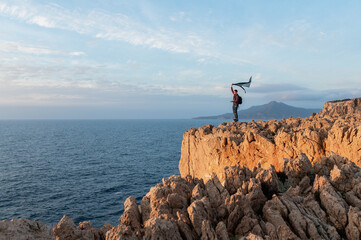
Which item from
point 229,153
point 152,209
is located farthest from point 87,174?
A: point 152,209

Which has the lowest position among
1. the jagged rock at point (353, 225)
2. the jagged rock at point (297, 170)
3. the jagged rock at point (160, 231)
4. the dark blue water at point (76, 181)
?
the dark blue water at point (76, 181)

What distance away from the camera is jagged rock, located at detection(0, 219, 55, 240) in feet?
38.2

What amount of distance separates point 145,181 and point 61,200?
24823 mm

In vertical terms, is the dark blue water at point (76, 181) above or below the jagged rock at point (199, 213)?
below

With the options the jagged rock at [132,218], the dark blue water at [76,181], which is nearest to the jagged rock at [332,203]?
the jagged rock at [132,218]

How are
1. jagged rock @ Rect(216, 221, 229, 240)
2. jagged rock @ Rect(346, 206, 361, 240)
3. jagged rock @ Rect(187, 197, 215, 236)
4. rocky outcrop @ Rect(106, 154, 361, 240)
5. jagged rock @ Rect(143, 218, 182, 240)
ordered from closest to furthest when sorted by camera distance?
jagged rock @ Rect(143, 218, 182, 240)
jagged rock @ Rect(216, 221, 229, 240)
rocky outcrop @ Rect(106, 154, 361, 240)
jagged rock @ Rect(187, 197, 215, 236)
jagged rock @ Rect(346, 206, 361, 240)

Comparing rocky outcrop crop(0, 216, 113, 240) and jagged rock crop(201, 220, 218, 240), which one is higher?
rocky outcrop crop(0, 216, 113, 240)

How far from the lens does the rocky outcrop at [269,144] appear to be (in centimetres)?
2911

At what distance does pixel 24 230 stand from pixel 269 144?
30.1 meters

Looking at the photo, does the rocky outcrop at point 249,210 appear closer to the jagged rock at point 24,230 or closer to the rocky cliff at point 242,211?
the rocky cliff at point 242,211

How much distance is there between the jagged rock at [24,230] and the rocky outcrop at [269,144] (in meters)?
12.5

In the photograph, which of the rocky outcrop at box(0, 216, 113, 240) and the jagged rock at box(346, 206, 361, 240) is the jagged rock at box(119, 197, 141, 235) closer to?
the rocky outcrop at box(0, 216, 113, 240)

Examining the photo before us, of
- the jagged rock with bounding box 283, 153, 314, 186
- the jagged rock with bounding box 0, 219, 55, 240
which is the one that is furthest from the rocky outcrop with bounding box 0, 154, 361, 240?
→ the jagged rock with bounding box 283, 153, 314, 186

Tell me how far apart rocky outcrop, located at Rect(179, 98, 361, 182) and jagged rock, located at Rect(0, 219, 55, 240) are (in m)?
12.5
